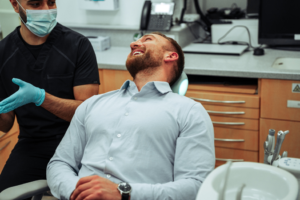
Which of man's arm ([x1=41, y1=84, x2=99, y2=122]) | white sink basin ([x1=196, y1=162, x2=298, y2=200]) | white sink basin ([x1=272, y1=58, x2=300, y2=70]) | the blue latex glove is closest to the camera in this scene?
white sink basin ([x1=196, y1=162, x2=298, y2=200])

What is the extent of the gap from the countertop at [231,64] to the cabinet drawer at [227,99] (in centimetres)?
14

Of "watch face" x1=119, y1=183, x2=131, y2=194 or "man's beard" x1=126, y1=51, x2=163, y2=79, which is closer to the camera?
"watch face" x1=119, y1=183, x2=131, y2=194

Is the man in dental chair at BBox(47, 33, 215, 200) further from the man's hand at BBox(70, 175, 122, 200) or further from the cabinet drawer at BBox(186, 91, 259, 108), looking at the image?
the cabinet drawer at BBox(186, 91, 259, 108)

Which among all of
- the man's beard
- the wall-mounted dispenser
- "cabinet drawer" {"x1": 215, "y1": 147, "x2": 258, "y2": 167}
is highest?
the wall-mounted dispenser

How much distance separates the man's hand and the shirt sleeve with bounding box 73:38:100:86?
68 centimetres

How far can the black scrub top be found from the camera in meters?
1.65

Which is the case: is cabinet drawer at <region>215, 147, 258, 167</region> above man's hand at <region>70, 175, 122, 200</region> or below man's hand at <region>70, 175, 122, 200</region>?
below

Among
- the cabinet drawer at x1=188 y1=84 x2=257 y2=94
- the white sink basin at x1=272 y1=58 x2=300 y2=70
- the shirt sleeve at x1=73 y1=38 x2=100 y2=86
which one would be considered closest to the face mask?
the shirt sleeve at x1=73 y1=38 x2=100 y2=86

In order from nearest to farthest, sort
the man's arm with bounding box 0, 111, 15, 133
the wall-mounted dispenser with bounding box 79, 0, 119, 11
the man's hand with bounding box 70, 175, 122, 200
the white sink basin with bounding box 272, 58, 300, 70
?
the man's hand with bounding box 70, 175, 122, 200 < the man's arm with bounding box 0, 111, 15, 133 < the white sink basin with bounding box 272, 58, 300, 70 < the wall-mounted dispenser with bounding box 79, 0, 119, 11

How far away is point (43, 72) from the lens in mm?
1640

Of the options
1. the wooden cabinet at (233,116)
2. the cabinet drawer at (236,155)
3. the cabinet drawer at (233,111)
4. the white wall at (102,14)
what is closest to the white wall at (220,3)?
the white wall at (102,14)

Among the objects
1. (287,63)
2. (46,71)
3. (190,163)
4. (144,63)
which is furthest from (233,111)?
(46,71)

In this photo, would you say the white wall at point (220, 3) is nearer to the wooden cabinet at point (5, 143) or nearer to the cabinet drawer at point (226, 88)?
the cabinet drawer at point (226, 88)

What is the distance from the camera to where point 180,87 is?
1.50 metres
